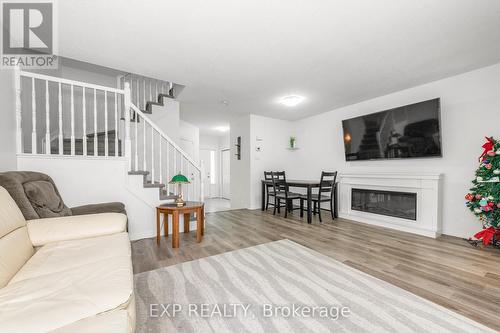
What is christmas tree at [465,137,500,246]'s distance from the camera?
7.88 feet

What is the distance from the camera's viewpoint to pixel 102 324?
70 centimetres

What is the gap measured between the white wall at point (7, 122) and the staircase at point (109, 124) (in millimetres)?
91

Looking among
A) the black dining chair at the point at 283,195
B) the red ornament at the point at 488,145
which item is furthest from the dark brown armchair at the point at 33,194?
the red ornament at the point at 488,145

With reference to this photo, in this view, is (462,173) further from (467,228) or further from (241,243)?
(241,243)

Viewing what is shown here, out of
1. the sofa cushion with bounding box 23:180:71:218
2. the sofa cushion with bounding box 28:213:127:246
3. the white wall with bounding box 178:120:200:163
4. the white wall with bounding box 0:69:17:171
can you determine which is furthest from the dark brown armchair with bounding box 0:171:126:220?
the white wall with bounding box 178:120:200:163

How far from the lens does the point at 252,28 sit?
1948 millimetres

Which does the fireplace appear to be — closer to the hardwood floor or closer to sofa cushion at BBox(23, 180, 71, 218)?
the hardwood floor

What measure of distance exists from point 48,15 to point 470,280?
435 cm

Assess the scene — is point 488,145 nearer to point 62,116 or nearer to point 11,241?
point 11,241

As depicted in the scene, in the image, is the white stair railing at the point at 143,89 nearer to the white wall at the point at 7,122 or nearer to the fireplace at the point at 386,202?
the white wall at the point at 7,122

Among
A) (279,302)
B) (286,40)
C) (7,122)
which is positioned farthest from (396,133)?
(7,122)

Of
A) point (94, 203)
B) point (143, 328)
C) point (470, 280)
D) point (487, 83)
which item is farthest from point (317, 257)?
point (487, 83)

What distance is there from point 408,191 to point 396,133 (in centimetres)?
97

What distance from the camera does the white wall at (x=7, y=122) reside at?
6.31 feet
